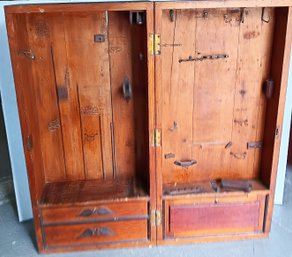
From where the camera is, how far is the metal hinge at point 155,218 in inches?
84.6

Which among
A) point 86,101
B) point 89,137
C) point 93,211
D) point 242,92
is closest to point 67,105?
point 86,101

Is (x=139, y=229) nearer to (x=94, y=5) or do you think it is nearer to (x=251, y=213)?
(x=251, y=213)

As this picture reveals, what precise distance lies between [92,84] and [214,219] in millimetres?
1114

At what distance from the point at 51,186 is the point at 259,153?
1341 mm

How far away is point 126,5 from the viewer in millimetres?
1729

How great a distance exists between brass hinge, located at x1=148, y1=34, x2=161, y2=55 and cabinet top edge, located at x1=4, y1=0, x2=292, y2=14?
0.45 ft

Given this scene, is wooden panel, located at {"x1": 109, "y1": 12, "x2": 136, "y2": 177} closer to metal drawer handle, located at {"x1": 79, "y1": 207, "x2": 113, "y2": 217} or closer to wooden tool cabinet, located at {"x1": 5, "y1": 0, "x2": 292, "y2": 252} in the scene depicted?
wooden tool cabinet, located at {"x1": 5, "y1": 0, "x2": 292, "y2": 252}

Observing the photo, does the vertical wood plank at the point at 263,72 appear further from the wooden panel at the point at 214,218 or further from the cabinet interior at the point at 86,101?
the cabinet interior at the point at 86,101

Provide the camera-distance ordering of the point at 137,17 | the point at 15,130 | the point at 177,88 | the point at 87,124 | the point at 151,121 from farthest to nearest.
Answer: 1. the point at 15,130
2. the point at 87,124
3. the point at 177,88
4. the point at 151,121
5. the point at 137,17

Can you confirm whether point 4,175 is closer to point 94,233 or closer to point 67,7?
point 94,233

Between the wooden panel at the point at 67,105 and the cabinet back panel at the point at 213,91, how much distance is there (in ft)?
1.75

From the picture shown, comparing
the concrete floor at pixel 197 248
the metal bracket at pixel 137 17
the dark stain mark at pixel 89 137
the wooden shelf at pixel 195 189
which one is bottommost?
the concrete floor at pixel 197 248

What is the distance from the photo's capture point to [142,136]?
2.21 metres

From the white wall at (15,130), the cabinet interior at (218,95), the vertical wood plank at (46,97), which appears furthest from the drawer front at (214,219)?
the vertical wood plank at (46,97)
